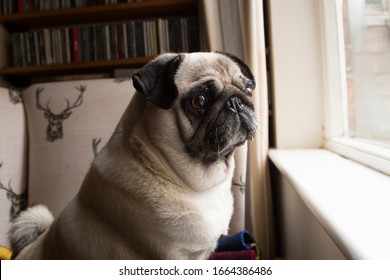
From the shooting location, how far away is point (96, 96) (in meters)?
1.16

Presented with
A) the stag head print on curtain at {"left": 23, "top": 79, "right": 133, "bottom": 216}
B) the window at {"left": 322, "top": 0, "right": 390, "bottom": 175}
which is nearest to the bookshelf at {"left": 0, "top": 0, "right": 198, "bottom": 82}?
the stag head print on curtain at {"left": 23, "top": 79, "right": 133, "bottom": 216}

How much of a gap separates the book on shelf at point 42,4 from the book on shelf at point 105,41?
0.31ft

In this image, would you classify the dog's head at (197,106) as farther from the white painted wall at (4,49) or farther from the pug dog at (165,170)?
the white painted wall at (4,49)

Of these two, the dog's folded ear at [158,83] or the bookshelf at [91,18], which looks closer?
the dog's folded ear at [158,83]

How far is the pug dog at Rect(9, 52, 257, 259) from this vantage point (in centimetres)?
53

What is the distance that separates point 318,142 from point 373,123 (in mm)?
278

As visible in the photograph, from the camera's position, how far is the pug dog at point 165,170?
1.75ft

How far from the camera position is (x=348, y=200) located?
50cm

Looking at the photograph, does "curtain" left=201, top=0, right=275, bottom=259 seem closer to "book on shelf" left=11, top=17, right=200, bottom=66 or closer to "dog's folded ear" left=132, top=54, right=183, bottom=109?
"book on shelf" left=11, top=17, right=200, bottom=66

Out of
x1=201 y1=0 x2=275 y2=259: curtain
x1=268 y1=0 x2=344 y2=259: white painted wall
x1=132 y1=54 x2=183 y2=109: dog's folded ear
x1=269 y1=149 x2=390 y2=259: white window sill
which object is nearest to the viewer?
x1=269 y1=149 x2=390 y2=259: white window sill

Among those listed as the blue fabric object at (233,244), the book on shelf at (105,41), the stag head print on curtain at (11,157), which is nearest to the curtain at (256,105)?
the blue fabric object at (233,244)

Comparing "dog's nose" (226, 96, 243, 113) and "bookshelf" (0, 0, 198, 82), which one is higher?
"bookshelf" (0, 0, 198, 82)

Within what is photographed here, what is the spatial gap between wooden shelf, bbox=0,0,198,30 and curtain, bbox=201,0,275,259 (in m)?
0.35
